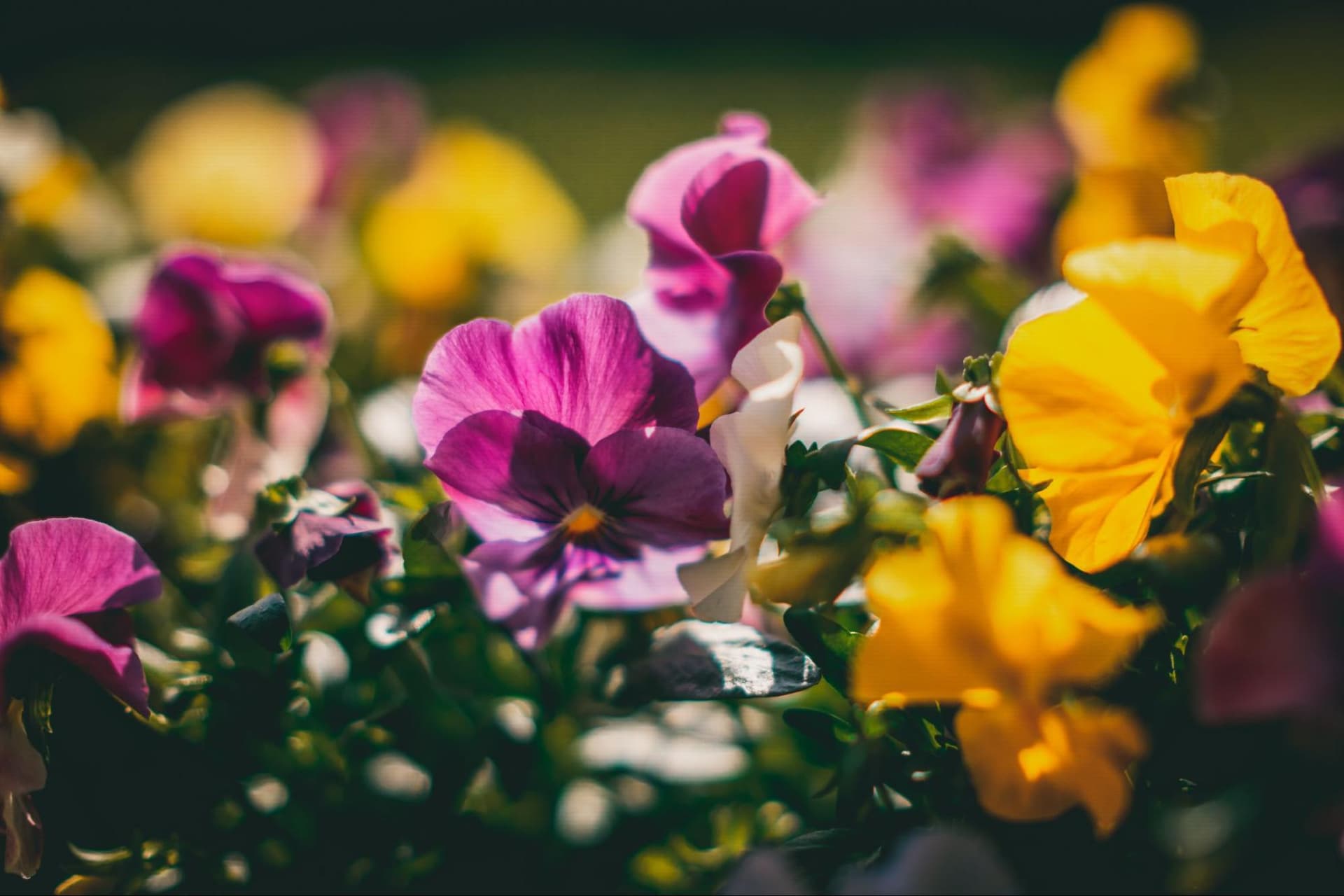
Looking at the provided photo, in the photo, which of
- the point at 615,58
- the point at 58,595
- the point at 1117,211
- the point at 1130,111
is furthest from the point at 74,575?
the point at 615,58

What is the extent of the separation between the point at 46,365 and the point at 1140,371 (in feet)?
1.96

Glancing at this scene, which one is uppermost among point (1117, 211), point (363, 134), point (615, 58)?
point (1117, 211)

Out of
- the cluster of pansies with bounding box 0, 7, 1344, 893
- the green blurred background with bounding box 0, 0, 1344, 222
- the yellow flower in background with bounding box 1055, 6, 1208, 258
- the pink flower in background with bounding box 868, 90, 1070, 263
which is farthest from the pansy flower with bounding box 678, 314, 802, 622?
the green blurred background with bounding box 0, 0, 1344, 222

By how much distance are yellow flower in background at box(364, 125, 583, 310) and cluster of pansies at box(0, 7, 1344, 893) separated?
286mm

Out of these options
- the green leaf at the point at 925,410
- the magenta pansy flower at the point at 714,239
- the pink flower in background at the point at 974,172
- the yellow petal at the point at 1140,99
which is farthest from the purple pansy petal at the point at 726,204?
the yellow petal at the point at 1140,99

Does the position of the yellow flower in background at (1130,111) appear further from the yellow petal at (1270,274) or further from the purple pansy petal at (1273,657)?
the purple pansy petal at (1273,657)

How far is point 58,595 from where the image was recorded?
15.9 inches

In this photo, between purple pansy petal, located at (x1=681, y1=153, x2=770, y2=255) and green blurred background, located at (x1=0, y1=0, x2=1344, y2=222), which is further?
green blurred background, located at (x1=0, y1=0, x2=1344, y2=222)

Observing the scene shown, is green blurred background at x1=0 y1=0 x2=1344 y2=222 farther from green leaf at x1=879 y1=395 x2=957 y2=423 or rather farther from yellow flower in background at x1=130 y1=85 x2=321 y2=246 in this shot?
green leaf at x1=879 y1=395 x2=957 y2=423

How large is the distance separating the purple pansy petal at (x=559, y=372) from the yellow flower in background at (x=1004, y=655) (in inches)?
4.8

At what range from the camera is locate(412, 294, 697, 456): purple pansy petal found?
407 millimetres

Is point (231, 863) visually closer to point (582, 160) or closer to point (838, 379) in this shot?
point (838, 379)

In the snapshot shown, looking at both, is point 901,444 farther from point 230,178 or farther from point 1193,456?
point 230,178

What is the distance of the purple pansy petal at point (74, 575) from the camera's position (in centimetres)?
40
